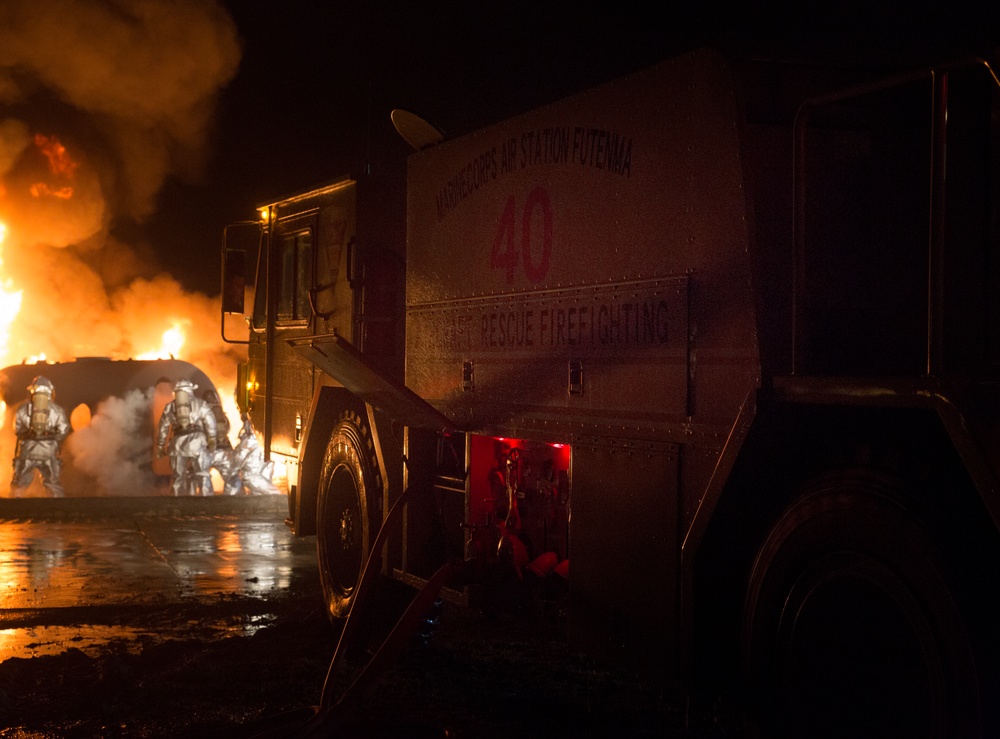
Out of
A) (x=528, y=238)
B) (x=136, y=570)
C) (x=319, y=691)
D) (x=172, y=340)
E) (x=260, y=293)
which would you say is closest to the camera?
(x=528, y=238)

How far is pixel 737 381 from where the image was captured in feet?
13.5

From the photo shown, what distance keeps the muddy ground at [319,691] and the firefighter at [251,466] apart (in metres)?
13.7

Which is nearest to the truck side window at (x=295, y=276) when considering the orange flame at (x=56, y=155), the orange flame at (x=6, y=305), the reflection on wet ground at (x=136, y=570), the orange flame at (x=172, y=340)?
the reflection on wet ground at (x=136, y=570)

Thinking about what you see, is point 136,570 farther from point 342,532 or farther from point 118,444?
point 118,444

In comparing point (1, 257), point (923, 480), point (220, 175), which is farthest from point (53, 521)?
point (1, 257)

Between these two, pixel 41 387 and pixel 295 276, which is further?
pixel 41 387

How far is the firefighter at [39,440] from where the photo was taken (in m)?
20.8

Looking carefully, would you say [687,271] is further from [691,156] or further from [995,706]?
[995,706]

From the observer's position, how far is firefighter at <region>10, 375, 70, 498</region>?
20.8m

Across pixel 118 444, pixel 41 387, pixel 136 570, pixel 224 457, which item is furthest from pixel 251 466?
pixel 136 570

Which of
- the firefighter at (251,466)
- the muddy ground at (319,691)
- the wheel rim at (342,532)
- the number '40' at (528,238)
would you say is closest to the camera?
the number '40' at (528,238)

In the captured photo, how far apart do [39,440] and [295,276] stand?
14.3m

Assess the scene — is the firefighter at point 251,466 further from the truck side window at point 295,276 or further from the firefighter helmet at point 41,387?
the truck side window at point 295,276

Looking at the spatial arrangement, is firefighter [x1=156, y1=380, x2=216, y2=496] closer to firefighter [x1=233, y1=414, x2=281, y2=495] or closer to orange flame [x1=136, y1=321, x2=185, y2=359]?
firefighter [x1=233, y1=414, x2=281, y2=495]
